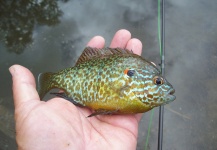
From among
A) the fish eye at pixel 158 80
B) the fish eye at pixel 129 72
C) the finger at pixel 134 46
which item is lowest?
the fish eye at pixel 158 80

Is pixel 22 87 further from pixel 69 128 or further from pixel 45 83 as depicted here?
pixel 69 128

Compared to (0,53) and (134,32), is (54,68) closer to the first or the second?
(0,53)

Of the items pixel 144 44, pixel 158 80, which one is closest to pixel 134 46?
pixel 158 80

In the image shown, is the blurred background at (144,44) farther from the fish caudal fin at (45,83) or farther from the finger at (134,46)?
the fish caudal fin at (45,83)

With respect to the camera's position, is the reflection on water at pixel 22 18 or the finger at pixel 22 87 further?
the reflection on water at pixel 22 18

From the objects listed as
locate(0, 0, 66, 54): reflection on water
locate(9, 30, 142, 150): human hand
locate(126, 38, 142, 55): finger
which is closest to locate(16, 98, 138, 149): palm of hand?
locate(9, 30, 142, 150): human hand

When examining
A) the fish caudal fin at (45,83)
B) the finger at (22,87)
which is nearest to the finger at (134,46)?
the fish caudal fin at (45,83)
